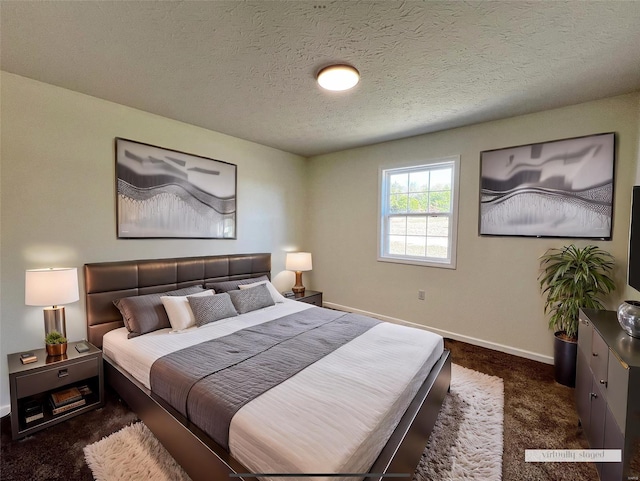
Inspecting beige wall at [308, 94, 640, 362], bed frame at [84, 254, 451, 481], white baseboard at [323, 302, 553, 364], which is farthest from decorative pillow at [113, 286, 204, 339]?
white baseboard at [323, 302, 553, 364]

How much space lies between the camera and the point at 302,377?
165 centimetres

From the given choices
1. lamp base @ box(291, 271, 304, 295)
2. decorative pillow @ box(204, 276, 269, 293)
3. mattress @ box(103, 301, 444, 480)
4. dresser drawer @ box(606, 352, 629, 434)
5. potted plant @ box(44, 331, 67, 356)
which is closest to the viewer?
mattress @ box(103, 301, 444, 480)

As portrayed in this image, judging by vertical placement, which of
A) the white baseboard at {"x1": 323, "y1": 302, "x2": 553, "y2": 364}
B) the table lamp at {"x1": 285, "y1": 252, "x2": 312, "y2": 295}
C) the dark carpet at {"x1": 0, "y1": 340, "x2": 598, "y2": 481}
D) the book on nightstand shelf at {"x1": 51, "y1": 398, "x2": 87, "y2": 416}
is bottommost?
the dark carpet at {"x1": 0, "y1": 340, "x2": 598, "y2": 481}

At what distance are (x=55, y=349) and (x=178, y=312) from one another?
2.75 feet

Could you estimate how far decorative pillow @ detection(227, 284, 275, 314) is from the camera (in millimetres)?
2926

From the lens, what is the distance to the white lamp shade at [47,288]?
1.97 meters

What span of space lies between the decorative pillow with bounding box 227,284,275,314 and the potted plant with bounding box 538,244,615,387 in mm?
2833

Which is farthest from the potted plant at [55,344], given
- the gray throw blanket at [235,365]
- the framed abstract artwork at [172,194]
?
the framed abstract artwork at [172,194]

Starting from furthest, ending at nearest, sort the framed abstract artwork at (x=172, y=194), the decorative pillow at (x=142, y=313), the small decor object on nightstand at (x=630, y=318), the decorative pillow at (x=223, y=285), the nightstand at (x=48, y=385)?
the decorative pillow at (x=223, y=285), the framed abstract artwork at (x=172, y=194), the decorative pillow at (x=142, y=313), the nightstand at (x=48, y=385), the small decor object on nightstand at (x=630, y=318)

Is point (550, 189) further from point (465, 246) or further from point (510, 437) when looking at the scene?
point (510, 437)

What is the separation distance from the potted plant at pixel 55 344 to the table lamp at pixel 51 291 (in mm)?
84

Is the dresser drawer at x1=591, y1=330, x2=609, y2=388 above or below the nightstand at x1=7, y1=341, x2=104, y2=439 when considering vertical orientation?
above

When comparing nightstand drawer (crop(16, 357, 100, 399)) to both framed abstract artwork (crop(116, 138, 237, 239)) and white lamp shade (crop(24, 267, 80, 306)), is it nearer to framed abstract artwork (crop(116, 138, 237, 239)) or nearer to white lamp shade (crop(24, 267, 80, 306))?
white lamp shade (crop(24, 267, 80, 306))

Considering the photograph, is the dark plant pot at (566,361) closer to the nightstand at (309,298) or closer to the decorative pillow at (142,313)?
the nightstand at (309,298)
